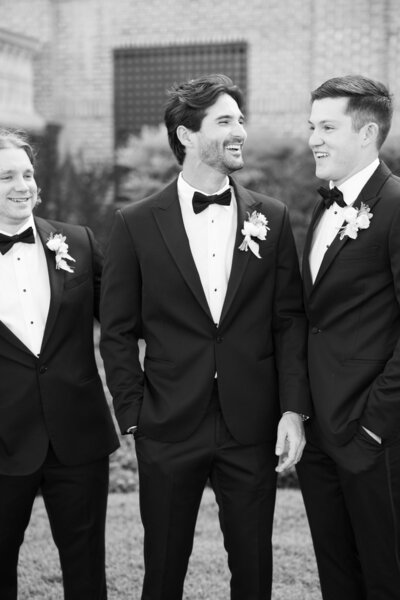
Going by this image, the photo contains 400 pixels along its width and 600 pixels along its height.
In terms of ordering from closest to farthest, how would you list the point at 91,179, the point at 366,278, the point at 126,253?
the point at 366,278, the point at 126,253, the point at 91,179

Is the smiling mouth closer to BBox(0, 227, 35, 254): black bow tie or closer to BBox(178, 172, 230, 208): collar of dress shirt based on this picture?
BBox(178, 172, 230, 208): collar of dress shirt

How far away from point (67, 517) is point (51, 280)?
1028mm

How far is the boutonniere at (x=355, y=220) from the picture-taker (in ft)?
11.0

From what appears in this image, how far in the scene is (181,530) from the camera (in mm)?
3533

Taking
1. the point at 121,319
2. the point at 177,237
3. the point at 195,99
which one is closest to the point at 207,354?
the point at 121,319

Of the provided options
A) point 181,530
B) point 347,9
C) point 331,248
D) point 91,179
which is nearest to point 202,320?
point 331,248

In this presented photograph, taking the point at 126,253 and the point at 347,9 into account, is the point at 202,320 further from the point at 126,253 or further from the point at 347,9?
the point at 347,9

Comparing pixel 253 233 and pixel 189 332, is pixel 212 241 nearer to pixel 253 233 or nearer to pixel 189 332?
pixel 253 233

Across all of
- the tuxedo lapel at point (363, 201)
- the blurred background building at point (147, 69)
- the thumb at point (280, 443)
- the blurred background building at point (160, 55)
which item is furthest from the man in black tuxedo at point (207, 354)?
the blurred background building at point (160, 55)

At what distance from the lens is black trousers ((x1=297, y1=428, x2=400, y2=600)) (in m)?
3.34

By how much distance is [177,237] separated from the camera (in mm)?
3578

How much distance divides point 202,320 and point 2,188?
1032mm

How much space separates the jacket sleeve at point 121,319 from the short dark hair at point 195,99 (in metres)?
0.53

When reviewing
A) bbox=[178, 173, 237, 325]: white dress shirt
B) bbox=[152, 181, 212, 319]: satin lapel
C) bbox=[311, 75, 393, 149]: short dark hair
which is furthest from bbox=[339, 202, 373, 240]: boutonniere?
bbox=[152, 181, 212, 319]: satin lapel
